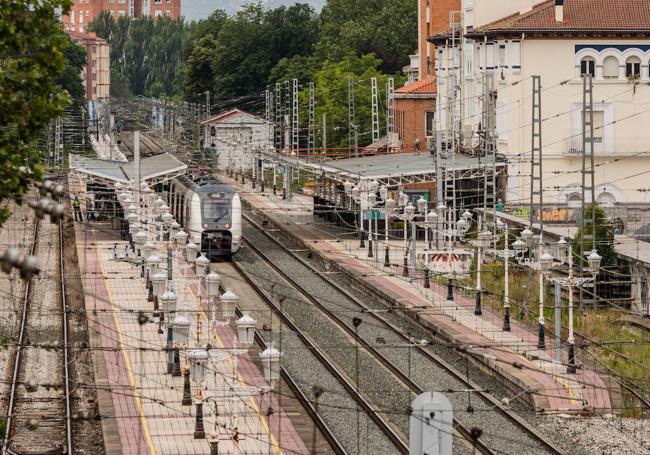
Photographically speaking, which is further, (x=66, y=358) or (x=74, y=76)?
(x=74, y=76)

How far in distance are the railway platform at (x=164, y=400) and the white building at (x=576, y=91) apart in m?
22.6

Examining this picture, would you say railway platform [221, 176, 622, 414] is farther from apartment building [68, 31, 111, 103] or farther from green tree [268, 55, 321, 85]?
apartment building [68, 31, 111, 103]

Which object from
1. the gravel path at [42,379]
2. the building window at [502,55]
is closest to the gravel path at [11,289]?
the gravel path at [42,379]

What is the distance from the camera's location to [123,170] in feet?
199

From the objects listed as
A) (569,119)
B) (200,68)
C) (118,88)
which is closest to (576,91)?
(569,119)

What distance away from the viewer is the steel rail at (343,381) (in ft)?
89.8

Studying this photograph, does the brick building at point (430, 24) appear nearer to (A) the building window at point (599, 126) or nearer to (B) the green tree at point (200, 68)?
(A) the building window at point (599, 126)

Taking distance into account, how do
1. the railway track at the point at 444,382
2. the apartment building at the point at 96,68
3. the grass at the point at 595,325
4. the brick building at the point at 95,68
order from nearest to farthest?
the railway track at the point at 444,382 < the grass at the point at 595,325 < the brick building at the point at 95,68 < the apartment building at the point at 96,68

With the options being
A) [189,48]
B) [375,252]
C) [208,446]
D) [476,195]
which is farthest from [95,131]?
[208,446]

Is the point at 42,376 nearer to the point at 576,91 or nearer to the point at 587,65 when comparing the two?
the point at 576,91

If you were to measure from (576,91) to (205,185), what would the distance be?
15478 millimetres

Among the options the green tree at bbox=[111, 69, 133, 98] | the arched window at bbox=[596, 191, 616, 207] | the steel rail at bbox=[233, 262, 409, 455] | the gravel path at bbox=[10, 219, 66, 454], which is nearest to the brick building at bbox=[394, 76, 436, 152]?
the arched window at bbox=[596, 191, 616, 207]

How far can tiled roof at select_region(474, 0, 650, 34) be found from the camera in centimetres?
5938

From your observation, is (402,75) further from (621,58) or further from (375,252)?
(375,252)
